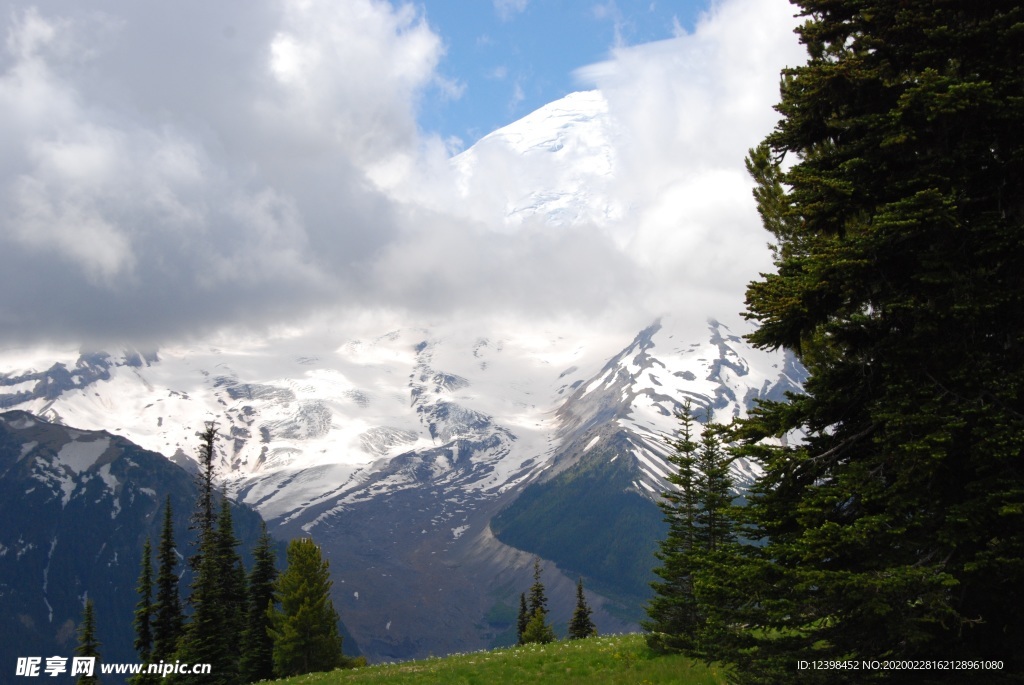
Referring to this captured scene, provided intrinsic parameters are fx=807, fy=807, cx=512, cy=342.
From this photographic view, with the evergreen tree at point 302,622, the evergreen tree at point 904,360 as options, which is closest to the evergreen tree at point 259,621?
the evergreen tree at point 302,622

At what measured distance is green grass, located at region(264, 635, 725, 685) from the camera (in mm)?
23938

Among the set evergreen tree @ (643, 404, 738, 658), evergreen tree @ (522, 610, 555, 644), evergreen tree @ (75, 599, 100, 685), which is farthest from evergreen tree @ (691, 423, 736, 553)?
evergreen tree @ (522, 610, 555, 644)

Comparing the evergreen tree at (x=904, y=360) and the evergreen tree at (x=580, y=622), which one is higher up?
the evergreen tree at (x=904, y=360)

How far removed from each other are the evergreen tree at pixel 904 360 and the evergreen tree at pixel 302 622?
49.5 m

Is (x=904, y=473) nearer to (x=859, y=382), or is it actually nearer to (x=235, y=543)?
(x=859, y=382)

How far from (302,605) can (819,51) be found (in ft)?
168

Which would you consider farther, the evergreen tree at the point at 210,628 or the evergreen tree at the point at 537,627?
the evergreen tree at the point at 537,627

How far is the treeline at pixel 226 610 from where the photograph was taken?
173 ft

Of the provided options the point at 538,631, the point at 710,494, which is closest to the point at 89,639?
the point at 538,631

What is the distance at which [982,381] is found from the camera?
12992mm

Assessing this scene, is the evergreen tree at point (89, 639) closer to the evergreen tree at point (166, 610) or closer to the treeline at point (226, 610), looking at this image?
the treeline at point (226, 610)

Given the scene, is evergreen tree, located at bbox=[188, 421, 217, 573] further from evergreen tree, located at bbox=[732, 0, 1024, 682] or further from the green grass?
evergreen tree, located at bbox=[732, 0, 1024, 682]

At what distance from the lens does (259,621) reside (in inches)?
2557

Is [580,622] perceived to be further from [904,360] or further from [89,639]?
[904,360]
